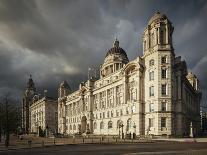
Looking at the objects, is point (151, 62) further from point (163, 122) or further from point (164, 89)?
point (163, 122)

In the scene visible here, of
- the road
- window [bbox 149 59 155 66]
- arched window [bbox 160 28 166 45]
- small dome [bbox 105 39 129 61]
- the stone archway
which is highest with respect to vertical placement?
small dome [bbox 105 39 129 61]

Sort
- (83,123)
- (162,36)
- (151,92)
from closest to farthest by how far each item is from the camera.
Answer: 1. (162,36)
2. (151,92)
3. (83,123)

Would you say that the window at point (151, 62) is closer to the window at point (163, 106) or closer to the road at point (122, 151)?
the window at point (163, 106)

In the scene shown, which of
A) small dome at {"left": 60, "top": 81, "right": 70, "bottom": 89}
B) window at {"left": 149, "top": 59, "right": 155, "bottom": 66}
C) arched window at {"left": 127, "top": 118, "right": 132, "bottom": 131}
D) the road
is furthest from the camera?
small dome at {"left": 60, "top": 81, "right": 70, "bottom": 89}

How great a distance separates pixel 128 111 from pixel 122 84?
11.1 meters

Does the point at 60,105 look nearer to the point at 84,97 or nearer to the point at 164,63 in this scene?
the point at 84,97

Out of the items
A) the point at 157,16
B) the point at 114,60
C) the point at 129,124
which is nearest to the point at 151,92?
the point at 129,124

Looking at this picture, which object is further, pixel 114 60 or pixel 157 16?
pixel 114 60

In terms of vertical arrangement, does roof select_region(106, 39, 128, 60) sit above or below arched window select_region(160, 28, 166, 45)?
above

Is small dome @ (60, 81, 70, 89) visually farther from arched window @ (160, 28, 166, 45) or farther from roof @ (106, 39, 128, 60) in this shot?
arched window @ (160, 28, 166, 45)

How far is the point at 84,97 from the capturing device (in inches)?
5782

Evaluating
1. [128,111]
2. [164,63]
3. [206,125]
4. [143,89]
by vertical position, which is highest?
[164,63]

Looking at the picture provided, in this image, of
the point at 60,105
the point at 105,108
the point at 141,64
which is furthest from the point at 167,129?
the point at 60,105

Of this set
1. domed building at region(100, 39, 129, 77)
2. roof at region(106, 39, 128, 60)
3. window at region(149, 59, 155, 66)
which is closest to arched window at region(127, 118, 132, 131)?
Result: window at region(149, 59, 155, 66)
